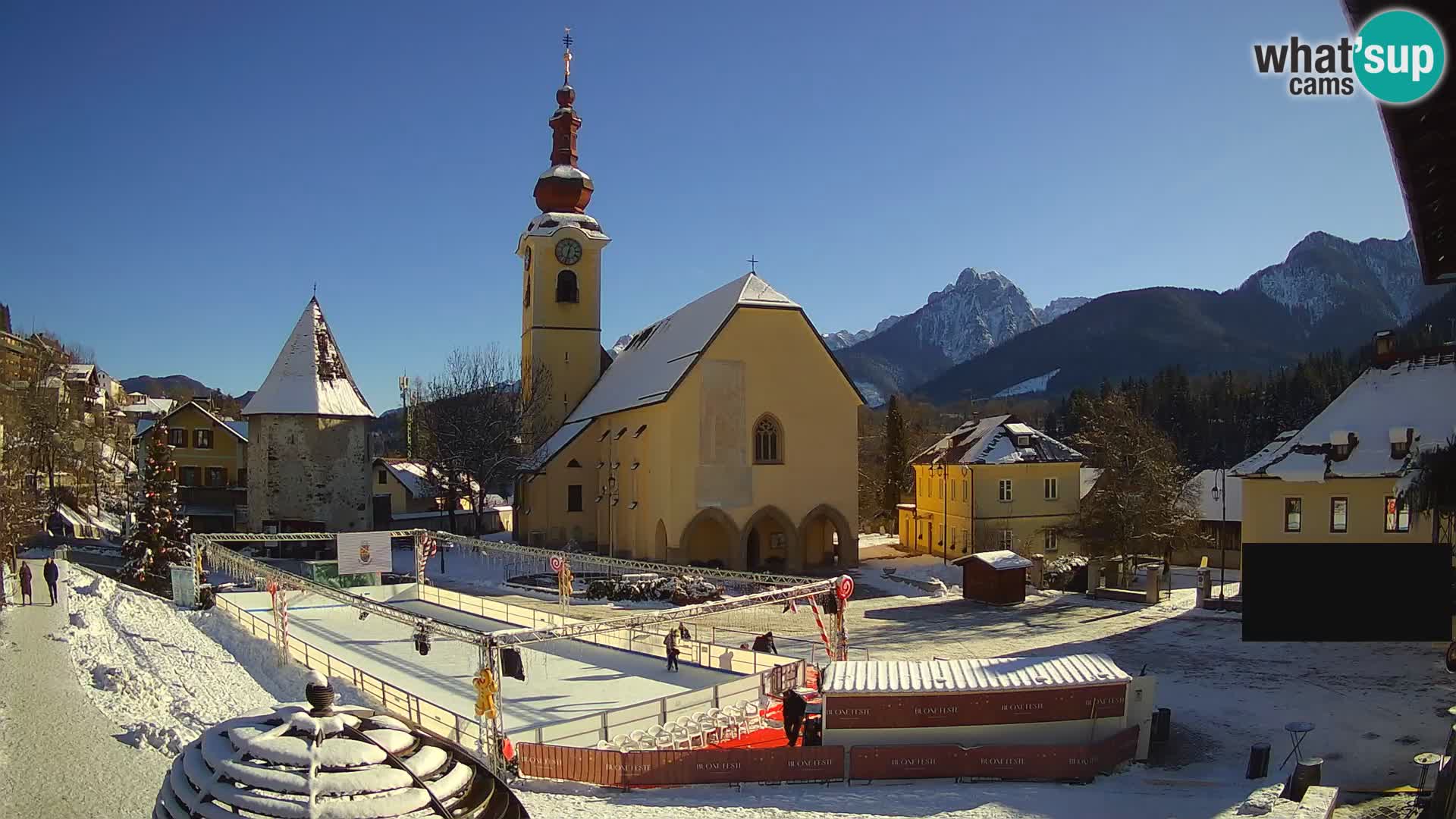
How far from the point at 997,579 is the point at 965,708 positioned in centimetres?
1667

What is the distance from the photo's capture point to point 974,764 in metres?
13.7

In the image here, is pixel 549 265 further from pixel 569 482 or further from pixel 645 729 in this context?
pixel 645 729

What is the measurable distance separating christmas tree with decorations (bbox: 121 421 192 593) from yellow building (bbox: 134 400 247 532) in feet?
72.9

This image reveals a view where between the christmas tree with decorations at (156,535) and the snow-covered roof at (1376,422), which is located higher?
the snow-covered roof at (1376,422)

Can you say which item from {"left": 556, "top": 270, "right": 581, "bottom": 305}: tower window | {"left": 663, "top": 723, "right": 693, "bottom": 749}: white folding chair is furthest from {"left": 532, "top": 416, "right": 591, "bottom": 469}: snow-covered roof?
{"left": 663, "top": 723, "right": 693, "bottom": 749}: white folding chair

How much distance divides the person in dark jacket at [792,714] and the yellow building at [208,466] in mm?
46168

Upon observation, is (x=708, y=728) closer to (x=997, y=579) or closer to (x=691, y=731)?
(x=691, y=731)

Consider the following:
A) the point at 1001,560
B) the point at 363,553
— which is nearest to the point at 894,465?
the point at 1001,560

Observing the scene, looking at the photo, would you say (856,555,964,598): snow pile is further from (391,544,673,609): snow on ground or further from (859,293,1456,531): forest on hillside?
(859,293,1456,531): forest on hillside

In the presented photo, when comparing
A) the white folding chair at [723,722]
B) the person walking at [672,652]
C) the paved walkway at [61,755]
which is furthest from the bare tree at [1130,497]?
the paved walkway at [61,755]

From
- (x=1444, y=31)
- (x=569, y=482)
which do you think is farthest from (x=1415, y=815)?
(x=569, y=482)

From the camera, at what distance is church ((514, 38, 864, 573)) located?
37.2 m

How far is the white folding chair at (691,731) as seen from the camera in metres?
15.4

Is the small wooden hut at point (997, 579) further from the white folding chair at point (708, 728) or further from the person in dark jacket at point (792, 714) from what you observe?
the person in dark jacket at point (792, 714)
